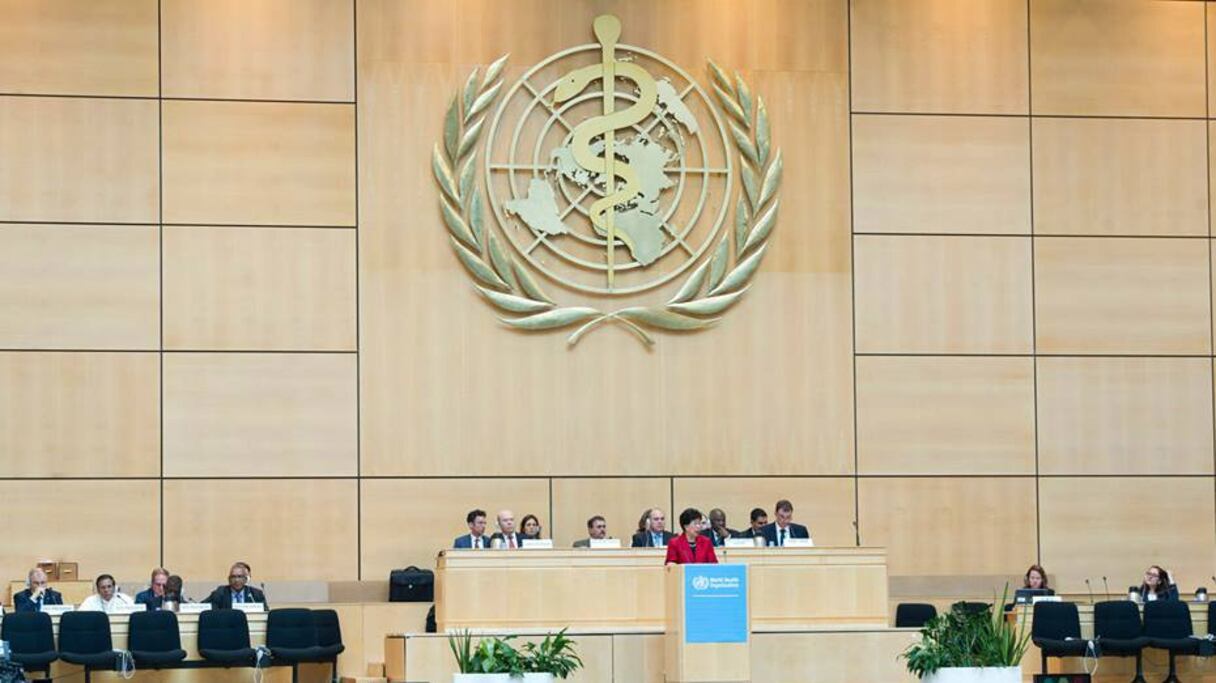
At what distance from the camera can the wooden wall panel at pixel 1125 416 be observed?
18828 mm

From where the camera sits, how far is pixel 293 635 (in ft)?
51.2

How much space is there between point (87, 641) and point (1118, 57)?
38.1 ft

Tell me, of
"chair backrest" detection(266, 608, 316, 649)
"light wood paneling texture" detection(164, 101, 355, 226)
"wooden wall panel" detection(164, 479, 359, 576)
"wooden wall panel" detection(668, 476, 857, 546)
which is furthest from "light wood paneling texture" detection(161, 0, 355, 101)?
"chair backrest" detection(266, 608, 316, 649)

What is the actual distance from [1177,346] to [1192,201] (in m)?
1.50

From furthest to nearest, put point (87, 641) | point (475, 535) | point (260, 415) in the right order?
point (260, 415)
point (475, 535)
point (87, 641)

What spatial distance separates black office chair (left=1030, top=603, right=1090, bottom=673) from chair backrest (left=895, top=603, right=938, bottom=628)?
1.10 metres

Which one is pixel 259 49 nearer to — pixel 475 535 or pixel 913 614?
pixel 475 535

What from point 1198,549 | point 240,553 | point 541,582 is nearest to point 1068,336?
point 1198,549

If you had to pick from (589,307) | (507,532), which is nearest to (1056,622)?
(507,532)

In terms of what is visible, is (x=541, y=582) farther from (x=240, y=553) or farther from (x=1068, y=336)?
(x=1068, y=336)

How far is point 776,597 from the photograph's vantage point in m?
15.0

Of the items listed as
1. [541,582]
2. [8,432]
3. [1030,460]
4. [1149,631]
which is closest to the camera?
[541,582]

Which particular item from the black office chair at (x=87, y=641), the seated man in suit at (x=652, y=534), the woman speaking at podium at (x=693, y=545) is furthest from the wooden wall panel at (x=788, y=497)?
the black office chair at (x=87, y=641)

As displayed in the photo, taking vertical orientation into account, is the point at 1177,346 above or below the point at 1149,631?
above
